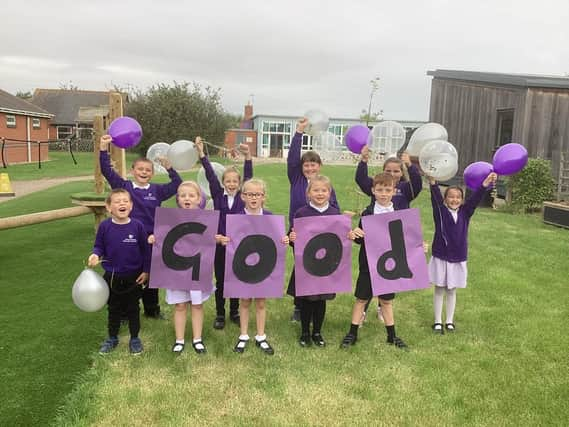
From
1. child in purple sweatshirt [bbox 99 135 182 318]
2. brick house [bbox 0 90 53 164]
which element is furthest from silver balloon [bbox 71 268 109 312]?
brick house [bbox 0 90 53 164]

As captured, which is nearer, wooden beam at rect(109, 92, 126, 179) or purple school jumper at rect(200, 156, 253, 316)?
purple school jumper at rect(200, 156, 253, 316)

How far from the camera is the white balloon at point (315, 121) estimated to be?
4890 mm

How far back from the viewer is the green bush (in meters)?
12.5

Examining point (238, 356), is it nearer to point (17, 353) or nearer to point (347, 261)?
point (347, 261)

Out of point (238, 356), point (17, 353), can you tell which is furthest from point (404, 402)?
point (17, 353)

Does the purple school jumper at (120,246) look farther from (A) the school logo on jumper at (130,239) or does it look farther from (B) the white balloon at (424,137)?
(B) the white balloon at (424,137)

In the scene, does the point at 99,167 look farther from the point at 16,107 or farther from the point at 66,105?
the point at 66,105

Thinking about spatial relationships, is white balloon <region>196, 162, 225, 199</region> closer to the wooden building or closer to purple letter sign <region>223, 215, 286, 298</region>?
purple letter sign <region>223, 215, 286, 298</region>

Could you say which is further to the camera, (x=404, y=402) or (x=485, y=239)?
(x=485, y=239)

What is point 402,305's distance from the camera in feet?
18.5

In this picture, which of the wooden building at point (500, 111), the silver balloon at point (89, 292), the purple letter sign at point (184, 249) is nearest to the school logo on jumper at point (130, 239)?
the purple letter sign at point (184, 249)

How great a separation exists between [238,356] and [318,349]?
0.72 m

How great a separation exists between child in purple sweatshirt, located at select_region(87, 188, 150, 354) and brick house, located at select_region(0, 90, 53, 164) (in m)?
24.9

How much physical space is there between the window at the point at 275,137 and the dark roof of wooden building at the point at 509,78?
35.6 meters
